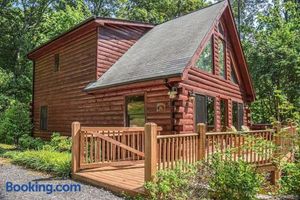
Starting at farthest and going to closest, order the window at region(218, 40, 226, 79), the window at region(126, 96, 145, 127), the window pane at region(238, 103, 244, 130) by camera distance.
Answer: the window pane at region(238, 103, 244, 130), the window at region(218, 40, 226, 79), the window at region(126, 96, 145, 127)

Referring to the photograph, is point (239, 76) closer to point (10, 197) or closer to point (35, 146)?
point (35, 146)

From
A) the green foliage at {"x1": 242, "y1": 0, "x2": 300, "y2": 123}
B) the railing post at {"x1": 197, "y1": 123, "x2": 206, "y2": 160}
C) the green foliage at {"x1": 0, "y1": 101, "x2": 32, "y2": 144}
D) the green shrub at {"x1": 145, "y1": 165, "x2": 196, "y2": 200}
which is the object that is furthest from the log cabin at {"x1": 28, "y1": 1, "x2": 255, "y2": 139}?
the green foliage at {"x1": 242, "y1": 0, "x2": 300, "y2": 123}

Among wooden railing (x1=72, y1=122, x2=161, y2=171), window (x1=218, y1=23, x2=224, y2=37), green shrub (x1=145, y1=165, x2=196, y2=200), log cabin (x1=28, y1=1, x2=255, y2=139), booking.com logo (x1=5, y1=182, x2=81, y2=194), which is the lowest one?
booking.com logo (x1=5, y1=182, x2=81, y2=194)

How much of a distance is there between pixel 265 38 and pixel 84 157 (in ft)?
55.0

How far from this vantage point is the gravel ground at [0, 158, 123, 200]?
19.6ft

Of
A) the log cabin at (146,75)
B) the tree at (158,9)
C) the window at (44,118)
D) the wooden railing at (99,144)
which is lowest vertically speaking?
the wooden railing at (99,144)

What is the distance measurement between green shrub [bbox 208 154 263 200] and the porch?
17.9 inches

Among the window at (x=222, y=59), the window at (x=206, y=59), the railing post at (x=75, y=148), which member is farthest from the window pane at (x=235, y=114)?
the railing post at (x=75, y=148)

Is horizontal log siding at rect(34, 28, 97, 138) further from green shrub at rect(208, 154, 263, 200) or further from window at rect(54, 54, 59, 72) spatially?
green shrub at rect(208, 154, 263, 200)

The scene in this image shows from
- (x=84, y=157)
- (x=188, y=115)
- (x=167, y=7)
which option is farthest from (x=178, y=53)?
(x=167, y=7)

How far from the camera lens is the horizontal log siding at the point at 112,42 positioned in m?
13.7

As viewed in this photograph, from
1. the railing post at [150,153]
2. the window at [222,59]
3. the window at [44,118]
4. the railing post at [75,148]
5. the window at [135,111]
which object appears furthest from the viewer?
the window at [44,118]

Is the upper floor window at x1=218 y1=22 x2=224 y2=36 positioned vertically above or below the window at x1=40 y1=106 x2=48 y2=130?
above

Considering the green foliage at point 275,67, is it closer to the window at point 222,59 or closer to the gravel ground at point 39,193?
the window at point 222,59
